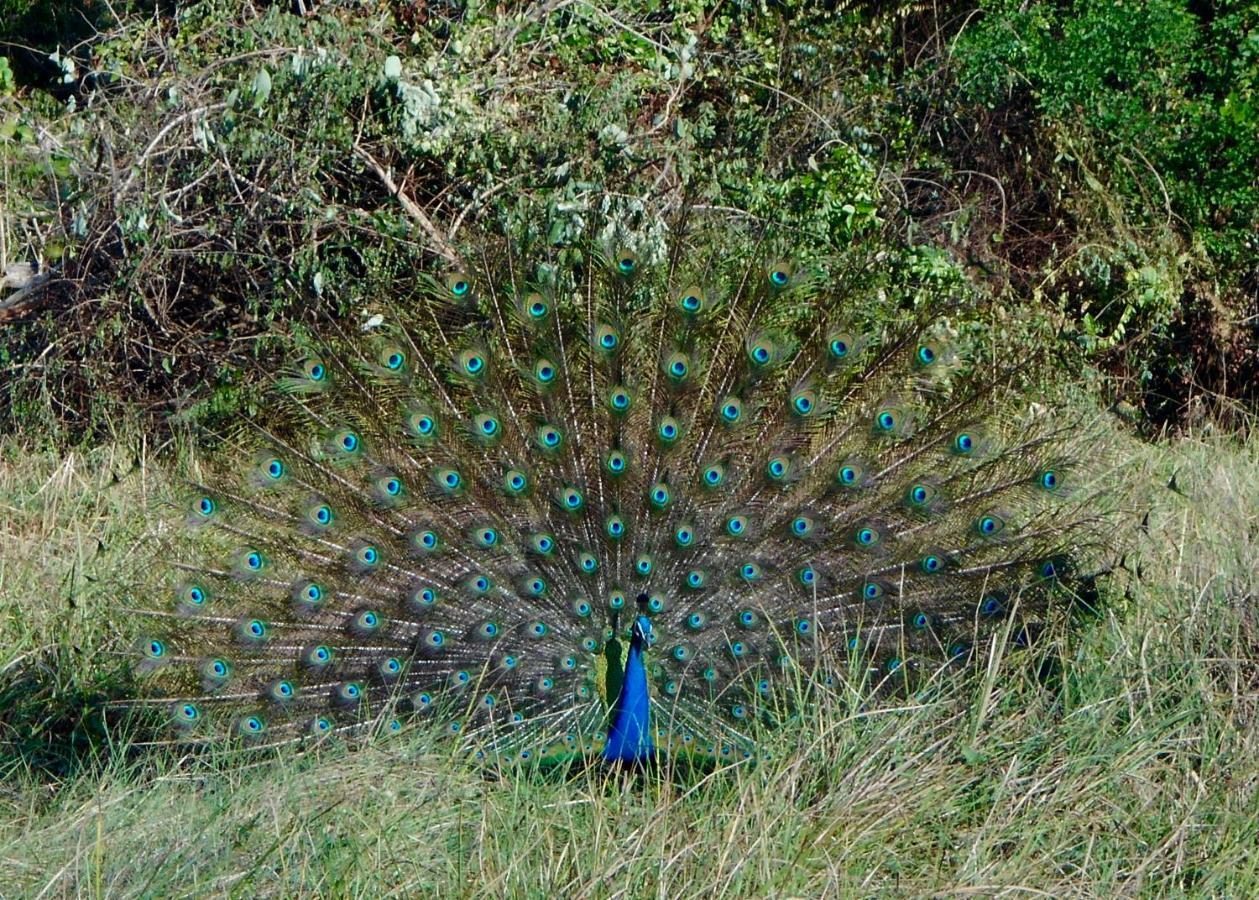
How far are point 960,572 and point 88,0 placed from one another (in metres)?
7.07

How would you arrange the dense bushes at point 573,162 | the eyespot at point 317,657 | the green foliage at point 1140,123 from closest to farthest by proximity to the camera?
the eyespot at point 317,657 < the dense bushes at point 573,162 < the green foliage at point 1140,123

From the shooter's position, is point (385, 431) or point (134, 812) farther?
point (385, 431)

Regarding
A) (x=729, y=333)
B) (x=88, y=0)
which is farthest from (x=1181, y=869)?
(x=88, y=0)

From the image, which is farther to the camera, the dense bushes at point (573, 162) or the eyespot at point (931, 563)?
the dense bushes at point (573, 162)

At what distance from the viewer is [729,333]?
16.6 feet

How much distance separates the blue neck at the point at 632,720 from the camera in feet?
14.8

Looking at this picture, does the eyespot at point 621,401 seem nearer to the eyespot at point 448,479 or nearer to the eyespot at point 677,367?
the eyespot at point 677,367

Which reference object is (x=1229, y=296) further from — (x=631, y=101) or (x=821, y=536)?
(x=821, y=536)

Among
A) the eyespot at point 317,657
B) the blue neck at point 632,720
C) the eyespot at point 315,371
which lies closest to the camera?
the blue neck at point 632,720

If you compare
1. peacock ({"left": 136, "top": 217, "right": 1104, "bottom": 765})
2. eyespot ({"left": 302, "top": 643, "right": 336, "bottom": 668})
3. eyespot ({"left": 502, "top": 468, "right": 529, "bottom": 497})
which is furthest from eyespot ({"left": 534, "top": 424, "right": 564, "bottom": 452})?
eyespot ({"left": 302, "top": 643, "right": 336, "bottom": 668})

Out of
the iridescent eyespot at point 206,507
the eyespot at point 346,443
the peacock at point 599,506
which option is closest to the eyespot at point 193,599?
the peacock at point 599,506

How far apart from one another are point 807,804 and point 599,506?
1642 millimetres

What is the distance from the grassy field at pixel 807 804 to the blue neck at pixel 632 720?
16 cm

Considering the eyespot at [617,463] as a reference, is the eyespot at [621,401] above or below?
above
